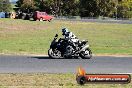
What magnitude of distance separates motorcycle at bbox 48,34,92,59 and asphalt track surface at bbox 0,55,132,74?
22.3 inches

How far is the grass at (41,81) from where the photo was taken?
12.7 metres

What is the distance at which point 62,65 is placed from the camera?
1902 centimetres

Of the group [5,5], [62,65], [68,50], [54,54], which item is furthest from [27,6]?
[62,65]

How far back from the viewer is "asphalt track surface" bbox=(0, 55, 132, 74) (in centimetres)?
1720

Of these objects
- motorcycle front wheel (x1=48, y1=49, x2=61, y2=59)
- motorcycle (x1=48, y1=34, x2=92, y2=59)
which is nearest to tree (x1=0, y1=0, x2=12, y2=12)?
motorcycle (x1=48, y1=34, x2=92, y2=59)

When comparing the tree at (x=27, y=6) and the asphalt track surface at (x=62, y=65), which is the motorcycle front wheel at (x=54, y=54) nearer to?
the asphalt track surface at (x=62, y=65)

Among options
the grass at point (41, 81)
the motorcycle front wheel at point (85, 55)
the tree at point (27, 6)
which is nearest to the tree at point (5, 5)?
the tree at point (27, 6)

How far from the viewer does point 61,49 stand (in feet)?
73.1

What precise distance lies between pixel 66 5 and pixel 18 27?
68.7 metres

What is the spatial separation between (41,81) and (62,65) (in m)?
5.25

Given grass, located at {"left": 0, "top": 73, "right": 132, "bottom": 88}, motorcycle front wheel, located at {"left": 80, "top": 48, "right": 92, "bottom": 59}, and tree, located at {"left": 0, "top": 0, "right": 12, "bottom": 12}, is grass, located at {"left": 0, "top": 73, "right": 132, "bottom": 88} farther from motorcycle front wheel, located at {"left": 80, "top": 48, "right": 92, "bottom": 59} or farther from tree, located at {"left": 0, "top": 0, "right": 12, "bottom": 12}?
tree, located at {"left": 0, "top": 0, "right": 12, "bottom": 12}

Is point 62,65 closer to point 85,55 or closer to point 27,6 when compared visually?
point 85,55

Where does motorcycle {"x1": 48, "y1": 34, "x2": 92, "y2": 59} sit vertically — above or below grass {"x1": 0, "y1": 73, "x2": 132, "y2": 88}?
below

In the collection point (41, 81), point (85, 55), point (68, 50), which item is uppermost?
point (41, 81)
